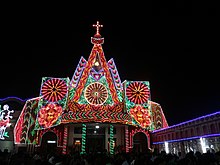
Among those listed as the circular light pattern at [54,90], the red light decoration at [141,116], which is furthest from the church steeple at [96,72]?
the red light decoration at [141,116]

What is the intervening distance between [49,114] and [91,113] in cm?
667

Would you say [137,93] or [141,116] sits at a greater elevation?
[137,93]

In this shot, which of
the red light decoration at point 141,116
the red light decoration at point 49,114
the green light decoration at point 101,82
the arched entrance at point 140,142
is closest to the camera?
the red light decoration at point 49,114

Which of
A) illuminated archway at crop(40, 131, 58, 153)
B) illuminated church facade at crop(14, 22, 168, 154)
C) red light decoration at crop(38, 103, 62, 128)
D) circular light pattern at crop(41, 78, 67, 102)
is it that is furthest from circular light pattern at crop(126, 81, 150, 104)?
illuminated archway at crop(40, 131, 58, 153)

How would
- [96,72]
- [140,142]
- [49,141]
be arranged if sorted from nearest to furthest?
[49,141] < [96,72] < [140,142]

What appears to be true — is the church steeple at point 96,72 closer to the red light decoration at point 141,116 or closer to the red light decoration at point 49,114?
the red light decoration at point 49,114

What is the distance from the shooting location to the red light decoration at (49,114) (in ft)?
97.9

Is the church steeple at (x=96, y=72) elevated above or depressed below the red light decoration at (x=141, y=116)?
above

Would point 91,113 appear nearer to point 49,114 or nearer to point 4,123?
point 49,114

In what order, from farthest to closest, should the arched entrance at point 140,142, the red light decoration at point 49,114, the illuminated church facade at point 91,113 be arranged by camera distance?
the arched entrance at point 140,142
the red light decoration at point 49,114
the illuminated church facade at point 91,113

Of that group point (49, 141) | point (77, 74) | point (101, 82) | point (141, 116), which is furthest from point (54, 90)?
point (141, 116)

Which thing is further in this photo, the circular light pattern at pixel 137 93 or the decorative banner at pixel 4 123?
the circular light pattern at pixel 137 93

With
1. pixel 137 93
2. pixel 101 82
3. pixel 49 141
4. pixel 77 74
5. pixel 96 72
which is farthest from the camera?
pixel 137 93

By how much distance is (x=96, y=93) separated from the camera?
102 ft
